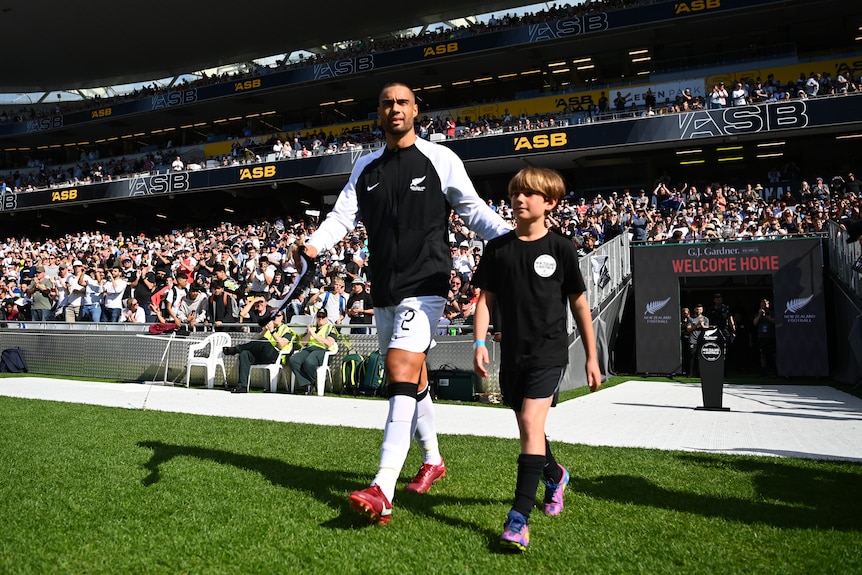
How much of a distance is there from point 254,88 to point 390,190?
37.3 m

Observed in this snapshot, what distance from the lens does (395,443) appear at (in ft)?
11.9

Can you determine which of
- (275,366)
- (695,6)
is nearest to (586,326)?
(275,366)

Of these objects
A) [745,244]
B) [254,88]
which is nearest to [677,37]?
[745,244]

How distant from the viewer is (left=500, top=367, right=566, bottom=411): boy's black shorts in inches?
136

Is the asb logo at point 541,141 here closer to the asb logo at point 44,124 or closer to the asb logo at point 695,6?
the asb logo at point 695,6

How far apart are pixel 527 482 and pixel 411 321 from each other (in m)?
1.04

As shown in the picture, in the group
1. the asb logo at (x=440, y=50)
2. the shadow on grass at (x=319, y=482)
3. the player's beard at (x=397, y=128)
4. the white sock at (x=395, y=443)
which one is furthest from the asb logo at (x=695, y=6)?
the white sock at (x=395, y=443)

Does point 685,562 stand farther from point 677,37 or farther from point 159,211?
point 159,211

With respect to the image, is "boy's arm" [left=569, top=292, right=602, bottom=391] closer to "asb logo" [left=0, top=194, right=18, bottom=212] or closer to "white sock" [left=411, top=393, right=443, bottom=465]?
"white sock" [left=411, top=393, right=443, bottom=465]

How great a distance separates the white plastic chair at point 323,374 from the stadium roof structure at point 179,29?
104 feet

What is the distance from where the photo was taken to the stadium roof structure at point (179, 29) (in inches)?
1559

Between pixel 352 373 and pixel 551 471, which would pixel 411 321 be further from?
pixel 352 373

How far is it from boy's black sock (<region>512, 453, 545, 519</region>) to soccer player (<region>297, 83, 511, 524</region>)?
2.15 ft

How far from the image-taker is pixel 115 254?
2723 cm
